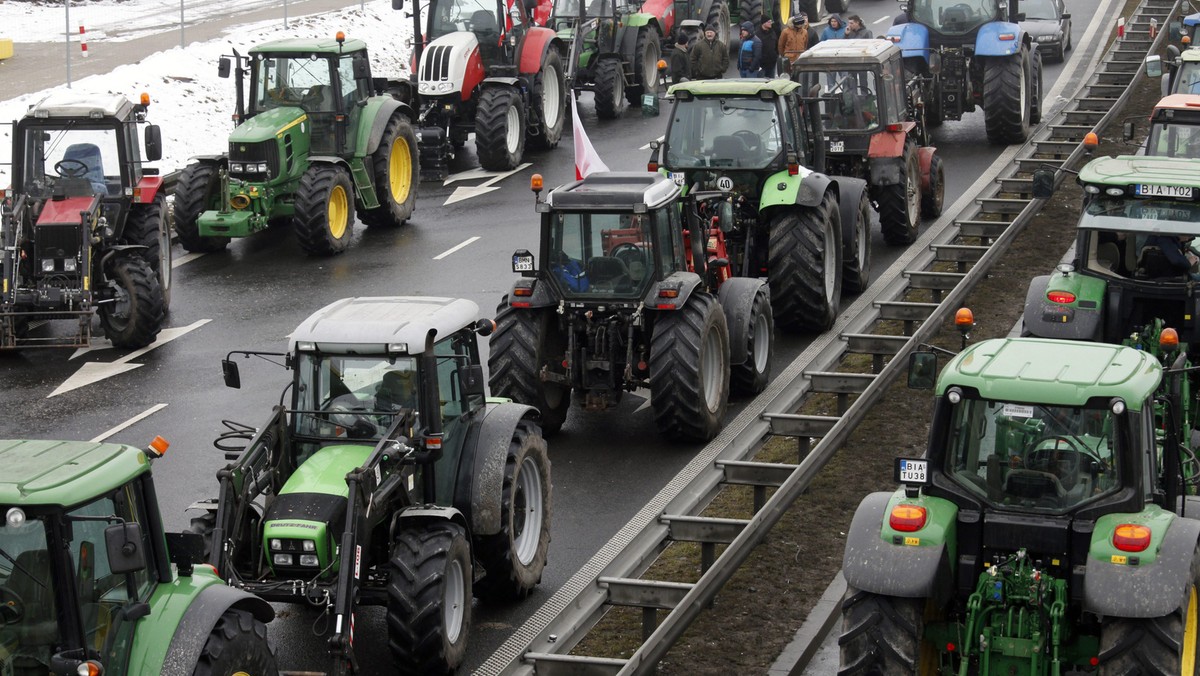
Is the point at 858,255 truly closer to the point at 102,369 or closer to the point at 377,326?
the point at 102,369

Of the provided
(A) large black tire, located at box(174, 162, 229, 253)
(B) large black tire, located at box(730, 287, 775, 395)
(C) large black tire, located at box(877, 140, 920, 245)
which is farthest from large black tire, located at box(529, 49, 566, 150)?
(B) large black tire, located at box(730, 287, 775, 395)

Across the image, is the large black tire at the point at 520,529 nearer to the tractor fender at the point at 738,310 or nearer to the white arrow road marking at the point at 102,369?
the tractor fender at the point at 738,310

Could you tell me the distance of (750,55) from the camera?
91.6 ft

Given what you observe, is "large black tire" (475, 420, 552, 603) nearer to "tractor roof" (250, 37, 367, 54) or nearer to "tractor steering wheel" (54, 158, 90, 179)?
"tractor steering wheel" (54, 158, 90, 179)

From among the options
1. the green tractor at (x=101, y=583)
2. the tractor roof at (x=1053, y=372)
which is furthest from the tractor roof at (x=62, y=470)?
the tractor roof at (x=1053, y=372)

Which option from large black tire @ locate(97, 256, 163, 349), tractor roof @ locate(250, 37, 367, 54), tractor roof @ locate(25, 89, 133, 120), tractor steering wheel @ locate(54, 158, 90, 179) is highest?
tractor roof @ locate(250, 37, 367, 54)

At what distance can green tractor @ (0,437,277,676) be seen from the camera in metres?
7.58

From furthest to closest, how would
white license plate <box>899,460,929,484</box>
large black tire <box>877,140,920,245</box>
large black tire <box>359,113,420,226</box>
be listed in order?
1. large black tire <box>359,113,420,226</box>
2. large black tire <box>877,140,920,245</box>
3. white license plate <box>899,460,929,484</box>

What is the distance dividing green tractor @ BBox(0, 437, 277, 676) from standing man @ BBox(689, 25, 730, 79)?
20.9m

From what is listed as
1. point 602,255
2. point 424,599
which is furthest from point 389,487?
point 602,255

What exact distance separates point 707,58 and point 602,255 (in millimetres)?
14250

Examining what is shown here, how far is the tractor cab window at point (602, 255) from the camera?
48.8 feet

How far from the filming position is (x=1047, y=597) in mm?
8820

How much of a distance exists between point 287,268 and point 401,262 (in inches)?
55.8
